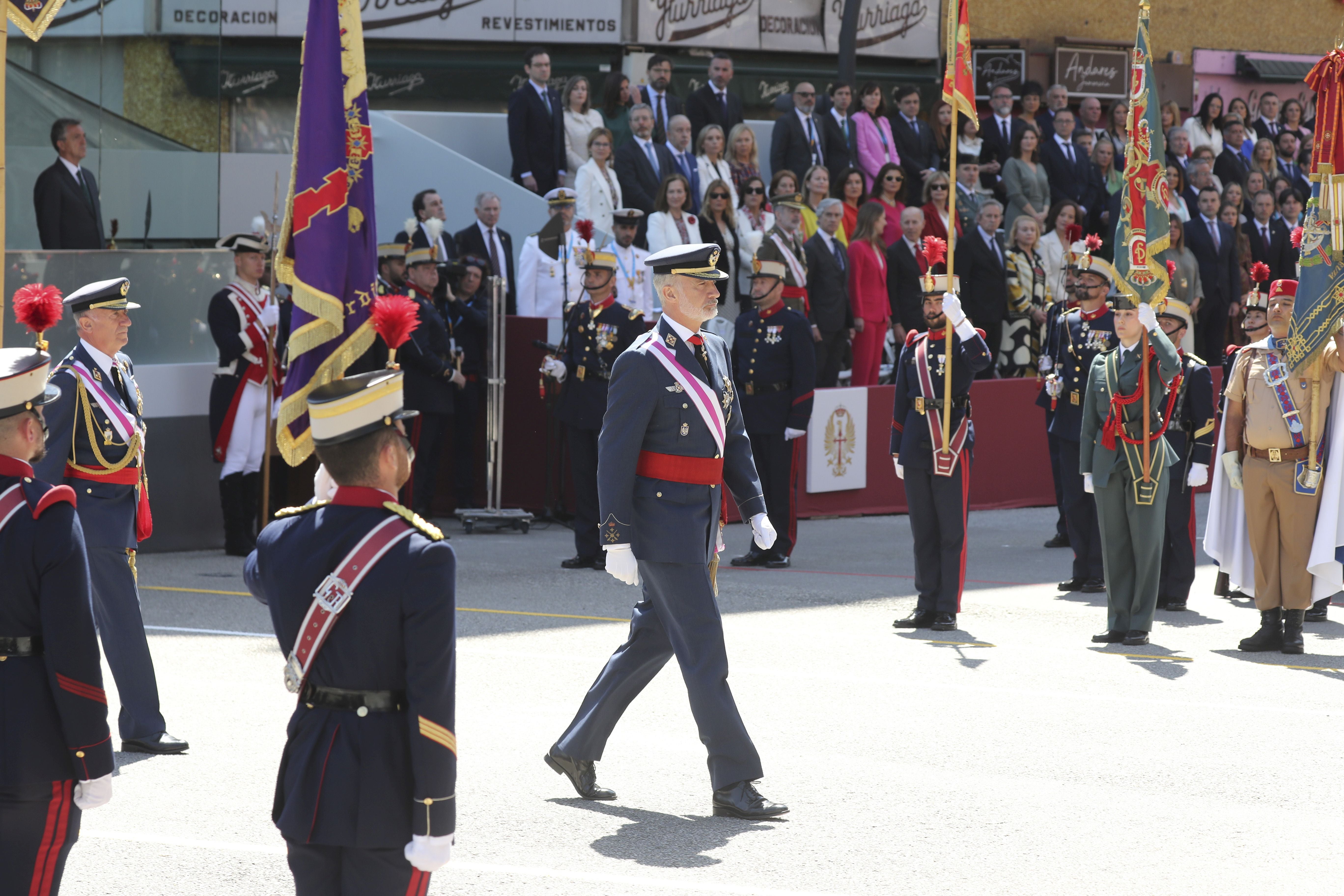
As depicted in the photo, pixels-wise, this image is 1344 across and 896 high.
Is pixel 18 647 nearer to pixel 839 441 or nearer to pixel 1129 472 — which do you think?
pixel 1129 472

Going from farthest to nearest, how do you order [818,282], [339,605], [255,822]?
[818,282]
[255,822]
[339,605]

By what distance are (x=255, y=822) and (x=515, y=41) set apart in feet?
50.1

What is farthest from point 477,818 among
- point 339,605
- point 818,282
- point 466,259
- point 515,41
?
point 515,41

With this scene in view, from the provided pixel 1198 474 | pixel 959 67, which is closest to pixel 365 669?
pixel 959 67

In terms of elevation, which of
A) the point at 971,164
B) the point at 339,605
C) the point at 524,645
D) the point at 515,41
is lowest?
the point at 524,645

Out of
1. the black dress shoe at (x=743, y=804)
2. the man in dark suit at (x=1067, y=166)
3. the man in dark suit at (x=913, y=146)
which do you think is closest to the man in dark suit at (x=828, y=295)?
the man in dark suit at (x=913, y=146)

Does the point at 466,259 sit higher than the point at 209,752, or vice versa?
the point at 466,259

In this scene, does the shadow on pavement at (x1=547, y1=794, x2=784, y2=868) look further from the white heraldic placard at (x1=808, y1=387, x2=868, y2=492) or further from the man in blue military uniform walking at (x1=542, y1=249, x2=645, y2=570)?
the white heraldic placard at (x1=808, y1=387, x2=868, y2=492)

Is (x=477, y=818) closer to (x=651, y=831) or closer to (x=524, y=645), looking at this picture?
(x=651, y=831)

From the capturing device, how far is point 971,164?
1714 cm

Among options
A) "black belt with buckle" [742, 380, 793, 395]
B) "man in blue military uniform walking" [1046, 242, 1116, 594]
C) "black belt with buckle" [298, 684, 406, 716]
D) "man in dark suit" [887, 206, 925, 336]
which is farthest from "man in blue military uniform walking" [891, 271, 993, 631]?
"black belt with buckle" [298, 684, 406, 716]

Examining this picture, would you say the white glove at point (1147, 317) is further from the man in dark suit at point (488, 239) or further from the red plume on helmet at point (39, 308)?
the man in dark suit at point (488, 239)

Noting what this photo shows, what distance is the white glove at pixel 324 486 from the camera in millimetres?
3881

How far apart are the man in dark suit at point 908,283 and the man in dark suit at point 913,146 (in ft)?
5.77
